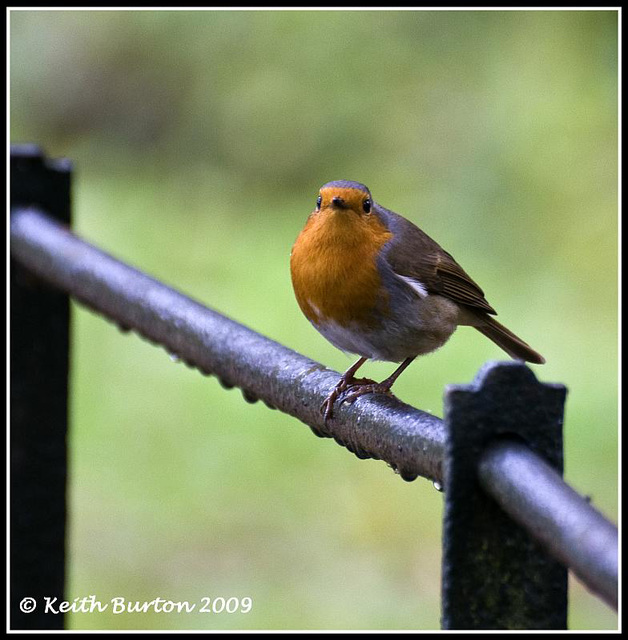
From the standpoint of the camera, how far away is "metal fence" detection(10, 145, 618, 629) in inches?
34.8

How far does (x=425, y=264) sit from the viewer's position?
8.55ft

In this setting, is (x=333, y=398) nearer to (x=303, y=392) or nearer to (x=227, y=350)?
(x=303, y=392)

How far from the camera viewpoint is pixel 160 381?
4.70m

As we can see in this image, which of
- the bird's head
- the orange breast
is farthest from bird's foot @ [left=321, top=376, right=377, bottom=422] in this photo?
the bird's head

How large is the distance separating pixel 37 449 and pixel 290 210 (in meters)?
3.56

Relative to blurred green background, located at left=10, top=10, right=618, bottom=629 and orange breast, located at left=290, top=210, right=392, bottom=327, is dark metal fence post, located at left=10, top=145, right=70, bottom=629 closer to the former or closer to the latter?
orange breast, located at left=290, top=210, right=392, bottom=327

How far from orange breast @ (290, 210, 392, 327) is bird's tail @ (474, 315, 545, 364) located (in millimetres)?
644

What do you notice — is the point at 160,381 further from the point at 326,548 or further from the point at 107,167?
the point at 107,167

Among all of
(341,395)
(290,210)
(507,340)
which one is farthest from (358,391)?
(290,210)

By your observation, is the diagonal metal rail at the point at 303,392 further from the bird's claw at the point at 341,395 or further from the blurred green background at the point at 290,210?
the blurred green background at the point at 290,210

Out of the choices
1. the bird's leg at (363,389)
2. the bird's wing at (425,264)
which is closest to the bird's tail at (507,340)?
the bird's wing at (425,264)

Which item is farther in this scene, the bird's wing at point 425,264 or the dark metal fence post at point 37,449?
the bird's wing at point 425,264

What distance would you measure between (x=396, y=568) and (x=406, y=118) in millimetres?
2847

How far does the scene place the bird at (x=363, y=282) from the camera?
225 cm
